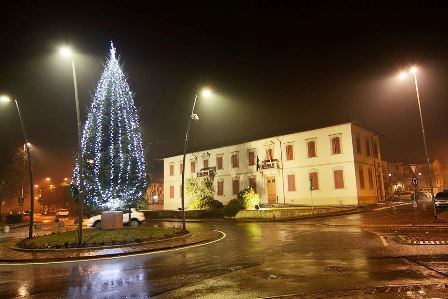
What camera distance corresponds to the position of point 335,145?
40594 millimetres

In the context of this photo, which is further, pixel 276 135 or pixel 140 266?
pixel 276 135

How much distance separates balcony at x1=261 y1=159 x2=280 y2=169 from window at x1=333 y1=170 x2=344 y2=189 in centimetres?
738

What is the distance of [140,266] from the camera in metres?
11.5

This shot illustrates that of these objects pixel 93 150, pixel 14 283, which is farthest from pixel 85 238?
pixel 14 283

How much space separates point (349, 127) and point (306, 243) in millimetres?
26589

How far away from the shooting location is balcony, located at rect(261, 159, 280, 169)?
4550 centimetres

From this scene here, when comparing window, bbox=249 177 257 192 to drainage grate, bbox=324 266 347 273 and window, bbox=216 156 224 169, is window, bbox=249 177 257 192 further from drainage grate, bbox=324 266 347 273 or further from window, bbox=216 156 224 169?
drainage grate, bbox=324 266 347 273

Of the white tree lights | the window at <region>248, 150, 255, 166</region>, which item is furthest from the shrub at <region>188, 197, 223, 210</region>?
the white tree lights

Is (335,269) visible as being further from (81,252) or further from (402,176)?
(402,176)

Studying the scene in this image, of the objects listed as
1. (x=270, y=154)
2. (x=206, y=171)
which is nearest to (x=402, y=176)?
(x=270, y=154)

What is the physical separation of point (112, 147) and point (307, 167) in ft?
85.0

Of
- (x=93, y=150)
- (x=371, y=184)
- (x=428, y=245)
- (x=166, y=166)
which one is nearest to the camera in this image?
(x=428, y=245)

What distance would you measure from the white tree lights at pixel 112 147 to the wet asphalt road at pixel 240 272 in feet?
30.0

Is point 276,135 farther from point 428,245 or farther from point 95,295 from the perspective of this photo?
point 95,295
